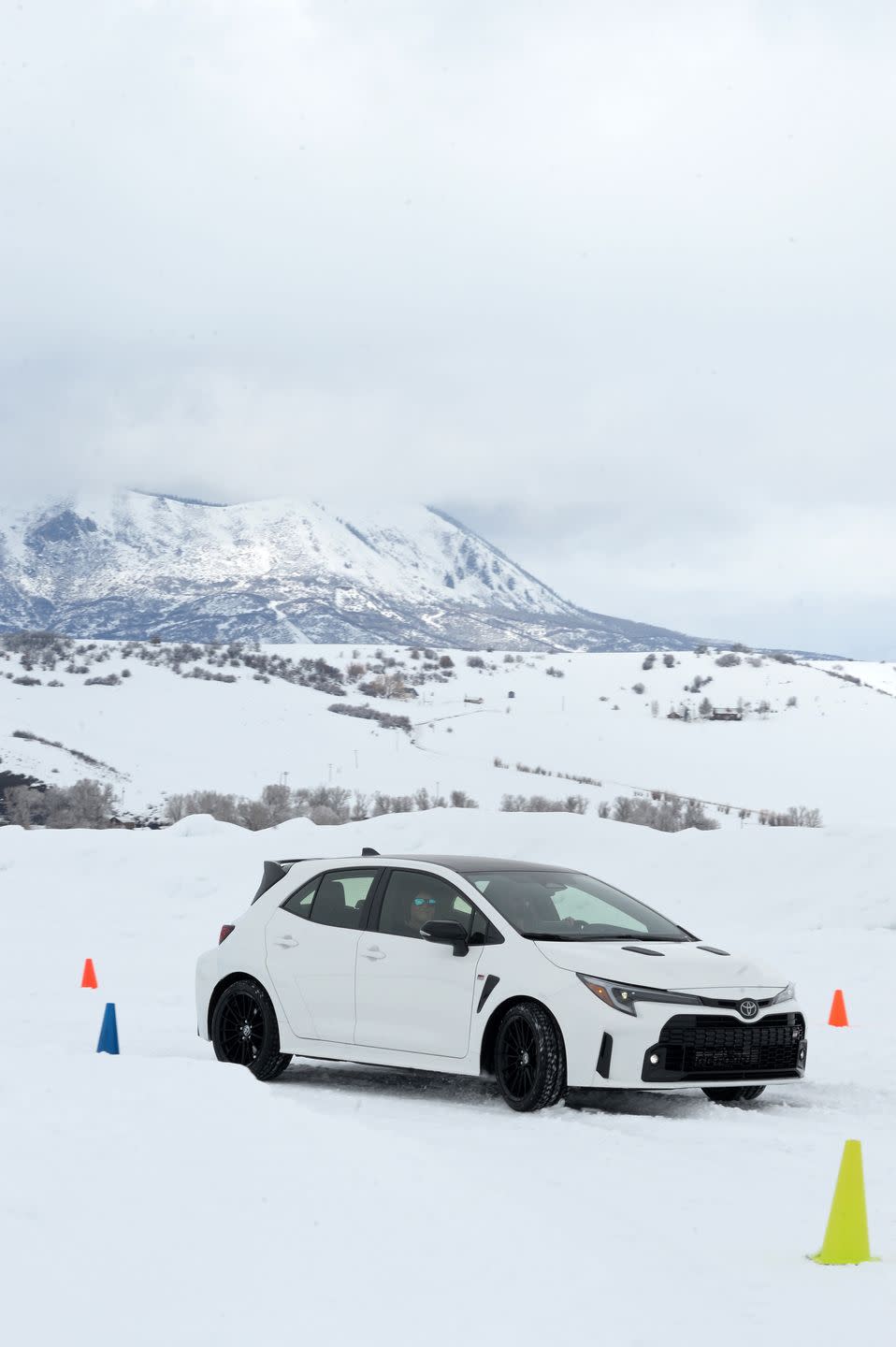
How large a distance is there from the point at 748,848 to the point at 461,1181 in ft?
50.2

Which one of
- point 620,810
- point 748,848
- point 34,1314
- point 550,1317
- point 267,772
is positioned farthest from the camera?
point 267,772

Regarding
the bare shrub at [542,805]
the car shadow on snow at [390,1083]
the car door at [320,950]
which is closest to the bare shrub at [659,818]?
the bare shrub at [542,805]

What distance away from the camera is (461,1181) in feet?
20.2

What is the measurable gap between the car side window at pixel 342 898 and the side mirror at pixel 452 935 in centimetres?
90

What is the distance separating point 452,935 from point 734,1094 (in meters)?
2.12

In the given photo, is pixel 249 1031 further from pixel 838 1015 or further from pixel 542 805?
pixel 542 805

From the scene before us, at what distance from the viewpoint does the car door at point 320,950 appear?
9.66 m

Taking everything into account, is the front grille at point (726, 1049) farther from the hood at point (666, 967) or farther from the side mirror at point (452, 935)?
the side mirror at point (452, 935)

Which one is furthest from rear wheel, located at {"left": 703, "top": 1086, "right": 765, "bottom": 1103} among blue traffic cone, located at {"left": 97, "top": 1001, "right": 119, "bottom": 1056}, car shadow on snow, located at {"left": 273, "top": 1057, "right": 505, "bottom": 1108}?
blue traffic cone, located at {"left": 97, "top": 1001, "right": 119, "bottom": 1056}

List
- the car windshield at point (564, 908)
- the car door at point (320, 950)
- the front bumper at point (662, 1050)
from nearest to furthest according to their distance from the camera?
the front bumper at point (662, 1050)
the car windshield at point (564, 908)
the car door at point (320, 950)

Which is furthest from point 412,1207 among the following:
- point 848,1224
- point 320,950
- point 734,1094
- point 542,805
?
point 542,805

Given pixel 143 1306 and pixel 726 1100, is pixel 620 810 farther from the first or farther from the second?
pixel 143 1306

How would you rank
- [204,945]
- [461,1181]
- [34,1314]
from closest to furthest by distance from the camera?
[34,1314] → [461,1181] → [204,945]

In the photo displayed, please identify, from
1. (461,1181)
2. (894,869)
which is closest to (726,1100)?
(461,1181)
